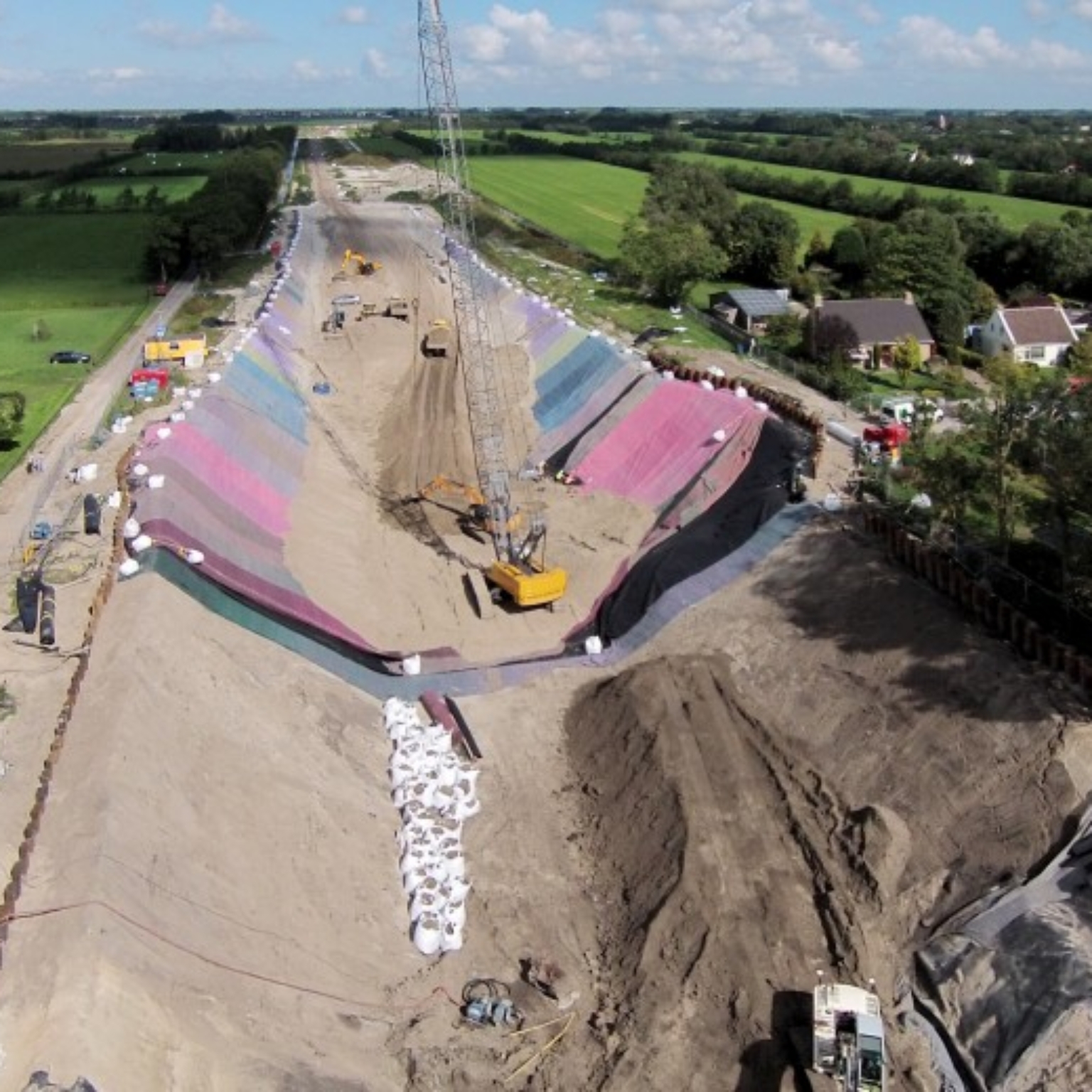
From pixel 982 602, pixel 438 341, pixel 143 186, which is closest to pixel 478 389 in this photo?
pixel 438 341

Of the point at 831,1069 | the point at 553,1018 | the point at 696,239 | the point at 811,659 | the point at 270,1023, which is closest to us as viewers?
the point at 831,1069

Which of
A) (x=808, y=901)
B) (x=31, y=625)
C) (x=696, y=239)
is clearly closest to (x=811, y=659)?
(x=808, y=901)

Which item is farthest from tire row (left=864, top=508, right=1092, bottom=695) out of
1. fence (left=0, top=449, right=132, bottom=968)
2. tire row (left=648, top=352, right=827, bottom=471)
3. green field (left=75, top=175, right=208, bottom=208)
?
green field (left=75, top=175, right=208, bottom=208)

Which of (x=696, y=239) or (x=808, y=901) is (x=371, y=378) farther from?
(x=808, y=901)

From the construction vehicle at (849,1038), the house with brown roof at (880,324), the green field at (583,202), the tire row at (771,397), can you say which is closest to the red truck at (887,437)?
the tire row at (771,397)

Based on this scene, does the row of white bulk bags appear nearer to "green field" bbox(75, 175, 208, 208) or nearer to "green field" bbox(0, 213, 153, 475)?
"green field" bbox(0, 213, 153, 475)

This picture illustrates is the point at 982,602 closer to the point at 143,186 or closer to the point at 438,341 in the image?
the point at 438,341

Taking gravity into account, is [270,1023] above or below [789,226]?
below
